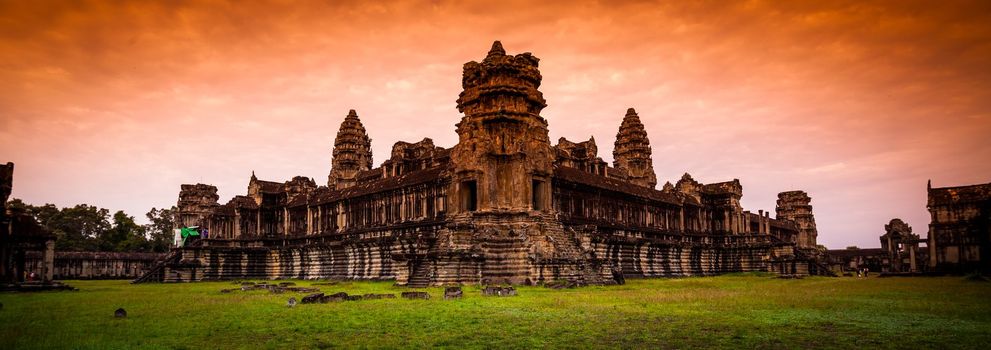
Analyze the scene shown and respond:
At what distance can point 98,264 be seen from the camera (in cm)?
8312

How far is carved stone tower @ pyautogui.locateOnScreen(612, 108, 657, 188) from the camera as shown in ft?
304

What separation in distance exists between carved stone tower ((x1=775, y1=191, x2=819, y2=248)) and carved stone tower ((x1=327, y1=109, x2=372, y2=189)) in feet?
221

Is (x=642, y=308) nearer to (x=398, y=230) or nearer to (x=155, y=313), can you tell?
(x=155, y=313)

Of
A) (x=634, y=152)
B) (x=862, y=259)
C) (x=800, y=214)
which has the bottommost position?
(x=862, y=259)

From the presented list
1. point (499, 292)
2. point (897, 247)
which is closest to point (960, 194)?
point (897, 247)

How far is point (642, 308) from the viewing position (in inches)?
932

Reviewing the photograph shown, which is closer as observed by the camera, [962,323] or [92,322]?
[962,323]

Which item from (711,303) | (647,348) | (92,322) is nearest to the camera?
(647,348)

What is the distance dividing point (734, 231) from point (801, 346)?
63.6 metres

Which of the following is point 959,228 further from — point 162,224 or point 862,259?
point 162,224

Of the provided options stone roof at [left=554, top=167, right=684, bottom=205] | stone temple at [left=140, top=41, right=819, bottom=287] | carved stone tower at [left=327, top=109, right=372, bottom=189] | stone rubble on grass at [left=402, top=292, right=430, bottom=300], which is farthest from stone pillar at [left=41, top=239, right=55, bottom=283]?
carved stone tower at [left=327, top=109, right=372, bottom=189]

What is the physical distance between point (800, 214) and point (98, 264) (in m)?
98.9

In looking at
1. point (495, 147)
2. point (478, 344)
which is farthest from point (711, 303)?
point (495, 147)

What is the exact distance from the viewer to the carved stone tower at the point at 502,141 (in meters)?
45.0
